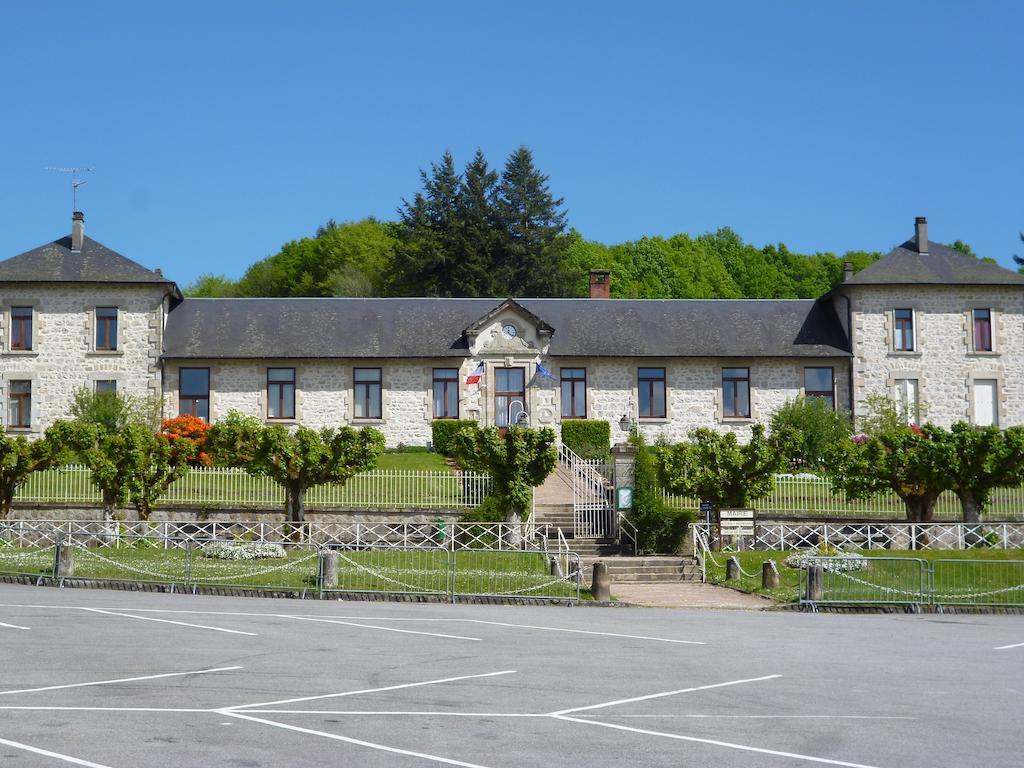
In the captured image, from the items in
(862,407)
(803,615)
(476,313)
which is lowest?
(803,615)

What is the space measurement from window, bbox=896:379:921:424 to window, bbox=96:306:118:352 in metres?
26.0

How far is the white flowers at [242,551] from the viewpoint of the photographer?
2231cm

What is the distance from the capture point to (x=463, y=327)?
3947 centimetres

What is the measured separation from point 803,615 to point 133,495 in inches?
584

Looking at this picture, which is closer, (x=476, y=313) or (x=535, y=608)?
(x=535, y=608)

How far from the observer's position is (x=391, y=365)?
1512 inches

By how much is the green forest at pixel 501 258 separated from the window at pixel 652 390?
63.2 feet

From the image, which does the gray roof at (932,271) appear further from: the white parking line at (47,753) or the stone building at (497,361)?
the white parking line at (47,753)

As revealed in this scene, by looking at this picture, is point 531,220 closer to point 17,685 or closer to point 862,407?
point 862,407

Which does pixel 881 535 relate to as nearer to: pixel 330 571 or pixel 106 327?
pixel 330 571

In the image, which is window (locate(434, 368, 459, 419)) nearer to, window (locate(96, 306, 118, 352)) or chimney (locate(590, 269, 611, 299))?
chimney (locate(590, 269, 611, 299))

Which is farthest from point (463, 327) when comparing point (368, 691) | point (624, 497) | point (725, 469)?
point (368, 691)

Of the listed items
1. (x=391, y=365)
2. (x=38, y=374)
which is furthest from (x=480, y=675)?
(x=38, y=374)

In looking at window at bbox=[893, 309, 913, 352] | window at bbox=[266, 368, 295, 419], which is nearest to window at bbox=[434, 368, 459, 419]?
window at bbox=[266, 368, 295, 419]
